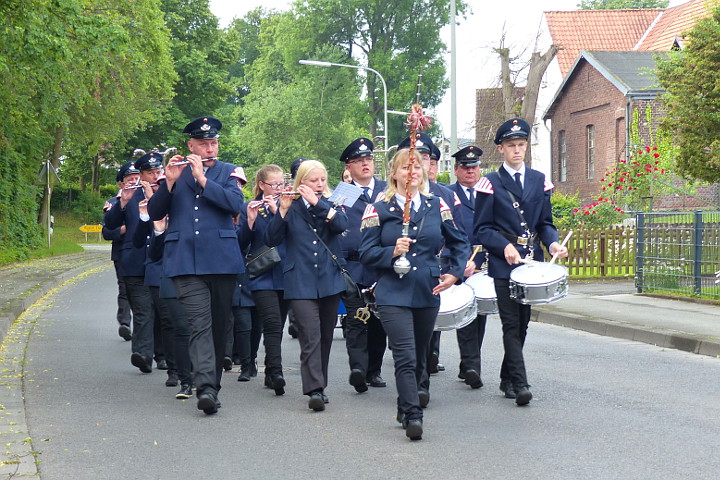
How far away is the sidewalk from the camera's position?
41.2 feet

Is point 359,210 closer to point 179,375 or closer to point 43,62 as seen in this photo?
point 179,375

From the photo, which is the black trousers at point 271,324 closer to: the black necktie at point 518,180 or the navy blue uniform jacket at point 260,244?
the navy blue uniform jacket at point 260,244

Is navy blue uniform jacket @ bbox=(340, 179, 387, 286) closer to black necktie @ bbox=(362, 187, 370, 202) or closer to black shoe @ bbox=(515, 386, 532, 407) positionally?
black necktie @ bbox=(362, 187, 370, 202)

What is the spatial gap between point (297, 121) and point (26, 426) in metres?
60.3

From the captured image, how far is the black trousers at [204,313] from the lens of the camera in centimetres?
810

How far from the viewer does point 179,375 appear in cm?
911

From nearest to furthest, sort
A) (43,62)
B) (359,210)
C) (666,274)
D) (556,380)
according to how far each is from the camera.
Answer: (359,210) < (556,380) < (666,274) < (43,62)

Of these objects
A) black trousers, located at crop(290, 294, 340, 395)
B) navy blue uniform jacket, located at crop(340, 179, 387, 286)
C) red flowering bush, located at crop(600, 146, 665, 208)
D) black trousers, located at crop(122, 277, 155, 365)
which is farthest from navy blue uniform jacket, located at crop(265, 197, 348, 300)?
red flowering bush, located at crop(600, 146, 665, 208)

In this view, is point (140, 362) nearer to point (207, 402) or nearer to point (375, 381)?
point (375, 381)

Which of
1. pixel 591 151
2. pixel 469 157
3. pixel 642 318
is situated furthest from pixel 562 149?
pixel 469 157

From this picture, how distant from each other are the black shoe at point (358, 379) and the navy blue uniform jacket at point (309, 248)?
871 mm

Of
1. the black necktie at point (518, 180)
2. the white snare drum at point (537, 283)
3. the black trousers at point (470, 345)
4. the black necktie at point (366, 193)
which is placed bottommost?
the black trousers at point (470, 345)

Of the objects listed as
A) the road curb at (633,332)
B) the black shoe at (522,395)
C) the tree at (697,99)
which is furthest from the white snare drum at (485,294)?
the tree at (697,99)

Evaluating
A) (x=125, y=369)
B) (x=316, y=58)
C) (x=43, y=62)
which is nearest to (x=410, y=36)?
(x=316, y=58)
